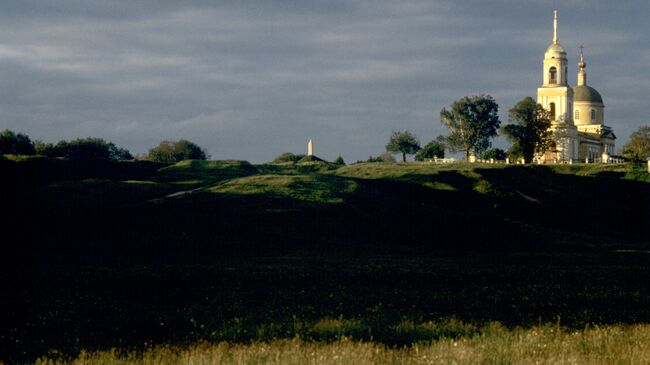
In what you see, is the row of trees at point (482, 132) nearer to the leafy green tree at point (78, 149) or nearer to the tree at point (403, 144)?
the tree at point (403, 144)

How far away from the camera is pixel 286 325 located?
17.5m

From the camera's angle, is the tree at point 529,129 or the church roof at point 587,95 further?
the church roof at point 587,95

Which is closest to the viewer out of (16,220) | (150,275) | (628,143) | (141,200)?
(150,275)

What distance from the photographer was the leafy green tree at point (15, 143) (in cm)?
10769

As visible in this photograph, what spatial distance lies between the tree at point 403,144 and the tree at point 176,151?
38505 mm

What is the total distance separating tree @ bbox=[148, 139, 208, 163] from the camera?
463ft

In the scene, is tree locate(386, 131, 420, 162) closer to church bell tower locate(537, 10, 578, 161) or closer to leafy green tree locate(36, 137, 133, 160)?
church bell tower locate(537, 10, 578, 161)

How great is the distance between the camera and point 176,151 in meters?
143

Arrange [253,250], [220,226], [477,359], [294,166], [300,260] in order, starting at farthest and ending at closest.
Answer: [294,166], [220,226], [253,250], [300,260], [477,359]

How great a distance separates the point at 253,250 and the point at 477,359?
1364 inches

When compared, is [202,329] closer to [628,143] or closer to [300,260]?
[300,260]

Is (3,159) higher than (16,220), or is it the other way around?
(3,159)

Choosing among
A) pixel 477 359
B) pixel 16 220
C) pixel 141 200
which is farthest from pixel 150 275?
pixel 141 200

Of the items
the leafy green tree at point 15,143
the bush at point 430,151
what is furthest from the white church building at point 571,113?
the leafy green tree at point 15,143
